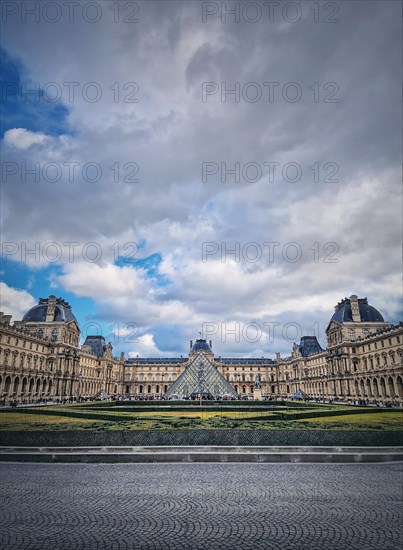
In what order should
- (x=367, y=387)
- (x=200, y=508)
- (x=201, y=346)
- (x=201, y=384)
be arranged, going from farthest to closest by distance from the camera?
(x=201, y=346), (x=367, y=387), (x=201, y=384), (x=200, y=508)

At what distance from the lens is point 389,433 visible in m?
15.2

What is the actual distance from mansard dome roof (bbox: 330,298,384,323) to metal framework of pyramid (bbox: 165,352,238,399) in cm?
3167

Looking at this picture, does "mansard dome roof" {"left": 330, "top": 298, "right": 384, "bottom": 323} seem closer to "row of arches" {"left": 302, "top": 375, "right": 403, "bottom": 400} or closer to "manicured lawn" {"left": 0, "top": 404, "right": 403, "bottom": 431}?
"row of arches" {"left": 302, "top": 375, "right": 403, "bottom": 400}

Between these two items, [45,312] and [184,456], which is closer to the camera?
[184,456]

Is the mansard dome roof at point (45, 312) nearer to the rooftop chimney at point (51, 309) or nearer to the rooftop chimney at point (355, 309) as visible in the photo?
the rooftop chimney at point (51, 309)

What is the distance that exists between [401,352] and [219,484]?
160 ft

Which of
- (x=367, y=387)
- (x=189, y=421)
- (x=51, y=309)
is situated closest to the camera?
(x=189, y=421)

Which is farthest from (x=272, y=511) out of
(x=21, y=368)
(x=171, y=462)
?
(x=21, y=368)

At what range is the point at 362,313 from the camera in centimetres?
7438

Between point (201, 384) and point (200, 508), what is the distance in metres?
50.0

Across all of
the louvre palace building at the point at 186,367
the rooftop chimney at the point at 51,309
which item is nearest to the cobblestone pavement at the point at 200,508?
the louvre palace building at the point at 186,367

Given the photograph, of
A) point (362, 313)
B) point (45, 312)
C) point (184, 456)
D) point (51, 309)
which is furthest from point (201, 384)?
point (184, 456)

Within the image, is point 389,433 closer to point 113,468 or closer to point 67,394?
point 113,468

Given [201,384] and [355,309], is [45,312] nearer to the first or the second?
[201,384]
